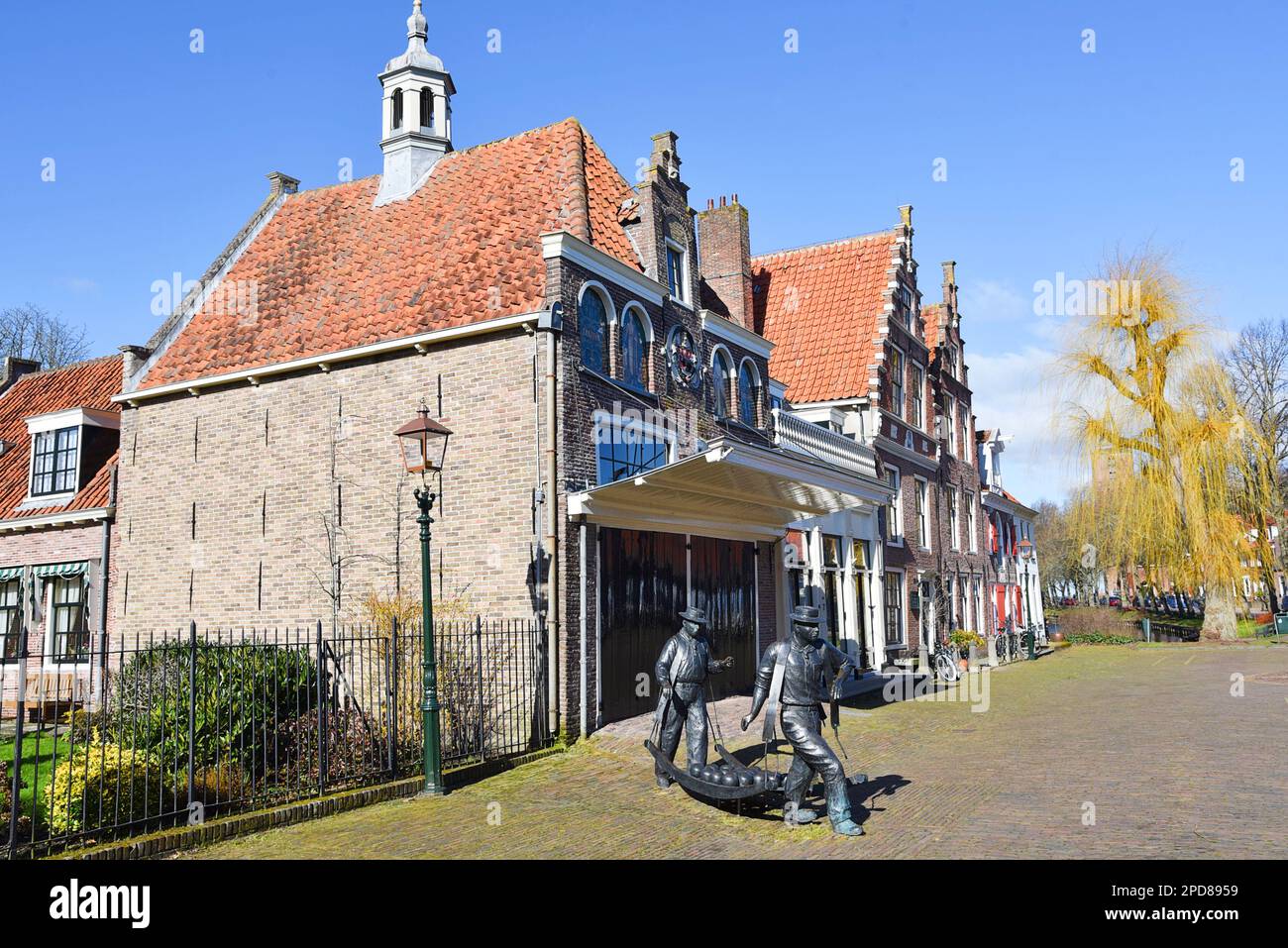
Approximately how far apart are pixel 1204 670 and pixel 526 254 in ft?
67.5

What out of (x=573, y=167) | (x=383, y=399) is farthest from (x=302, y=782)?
(x=573, y=167)

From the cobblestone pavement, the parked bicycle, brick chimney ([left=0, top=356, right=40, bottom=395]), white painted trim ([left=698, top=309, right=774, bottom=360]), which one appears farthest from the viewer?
brick chimney ([left=0, top=356, right=40, bottom=395])

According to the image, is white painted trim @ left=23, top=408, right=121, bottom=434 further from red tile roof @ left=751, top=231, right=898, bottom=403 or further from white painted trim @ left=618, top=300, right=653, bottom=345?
red tile roof @ left=751, top=231, right=898, bottom=403

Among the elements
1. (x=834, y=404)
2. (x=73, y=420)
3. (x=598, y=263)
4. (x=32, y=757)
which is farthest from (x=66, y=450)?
(x=834, y=404)

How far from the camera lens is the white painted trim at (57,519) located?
A: 18.5 metres

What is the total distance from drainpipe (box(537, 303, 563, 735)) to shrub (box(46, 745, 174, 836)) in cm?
530

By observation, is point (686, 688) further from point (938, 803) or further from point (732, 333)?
point (732, 333)

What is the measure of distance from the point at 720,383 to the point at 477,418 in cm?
637

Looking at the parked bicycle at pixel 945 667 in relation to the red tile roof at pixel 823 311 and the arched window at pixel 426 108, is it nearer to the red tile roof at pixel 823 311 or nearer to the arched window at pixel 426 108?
the red tile roof at pixel 823 311

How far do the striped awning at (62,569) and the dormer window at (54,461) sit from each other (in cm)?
151

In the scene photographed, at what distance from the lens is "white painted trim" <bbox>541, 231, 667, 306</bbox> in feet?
48.0

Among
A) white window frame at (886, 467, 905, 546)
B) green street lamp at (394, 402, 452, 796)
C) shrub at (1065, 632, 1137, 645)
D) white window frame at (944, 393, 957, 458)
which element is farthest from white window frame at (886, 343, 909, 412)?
green street lamp at (394, 402, 452, 796)

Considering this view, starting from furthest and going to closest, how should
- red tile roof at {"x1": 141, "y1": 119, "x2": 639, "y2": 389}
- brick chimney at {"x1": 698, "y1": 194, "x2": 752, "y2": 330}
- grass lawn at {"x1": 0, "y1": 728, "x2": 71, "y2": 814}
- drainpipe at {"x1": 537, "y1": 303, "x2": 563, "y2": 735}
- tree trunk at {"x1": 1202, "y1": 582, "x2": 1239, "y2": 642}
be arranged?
tree trunk at {"x1": 1202, "y1": 582, "x2": 1239, "y2": 642} < brick chimney at {"x1": 698, "y1": 194, "x2": 752, "y2": 330} < red tile roof at {"x1": 141, "y1": 119, "x2": 639, "y2": 389} < drainpipe at {"x1": 537, "y1": 303, "x2": 563, "y2": 735} < grass lawn at {"x1": 0, "y1": 728, "x2": 71, "y2": 814}
